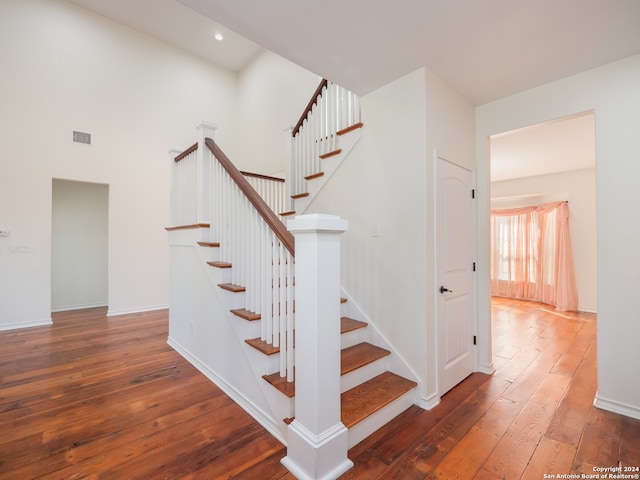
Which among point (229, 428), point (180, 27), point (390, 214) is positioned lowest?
point (229, 428)

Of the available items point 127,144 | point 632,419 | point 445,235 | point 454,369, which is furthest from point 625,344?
point 127,144

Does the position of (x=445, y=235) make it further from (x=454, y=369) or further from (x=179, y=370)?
(x=179, y=370)

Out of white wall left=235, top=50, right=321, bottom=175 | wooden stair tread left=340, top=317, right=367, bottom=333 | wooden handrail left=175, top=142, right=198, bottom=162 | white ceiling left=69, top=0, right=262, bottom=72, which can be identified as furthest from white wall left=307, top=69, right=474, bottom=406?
white ceiling left=69, top=0, right=262, bottom=72

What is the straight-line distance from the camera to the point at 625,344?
2.06m

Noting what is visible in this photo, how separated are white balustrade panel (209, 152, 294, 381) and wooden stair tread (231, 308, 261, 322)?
3 centimetres

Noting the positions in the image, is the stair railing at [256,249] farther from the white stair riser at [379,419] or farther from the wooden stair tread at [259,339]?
the white stair riser at [379,419]

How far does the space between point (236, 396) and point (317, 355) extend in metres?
1.22

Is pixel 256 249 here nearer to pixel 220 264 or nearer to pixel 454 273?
pixel 220 264

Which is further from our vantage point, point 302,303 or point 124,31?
point 124,31

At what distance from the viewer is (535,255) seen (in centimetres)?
606

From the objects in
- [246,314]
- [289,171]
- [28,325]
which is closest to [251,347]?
[246,314]

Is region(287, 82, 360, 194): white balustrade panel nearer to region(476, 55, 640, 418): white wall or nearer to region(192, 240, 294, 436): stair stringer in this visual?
region(192, 240, 294, 436): stair stringer

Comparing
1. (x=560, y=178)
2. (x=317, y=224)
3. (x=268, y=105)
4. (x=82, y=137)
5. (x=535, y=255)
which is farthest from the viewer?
(x=535, y=255)

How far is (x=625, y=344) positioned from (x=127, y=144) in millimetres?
6918
